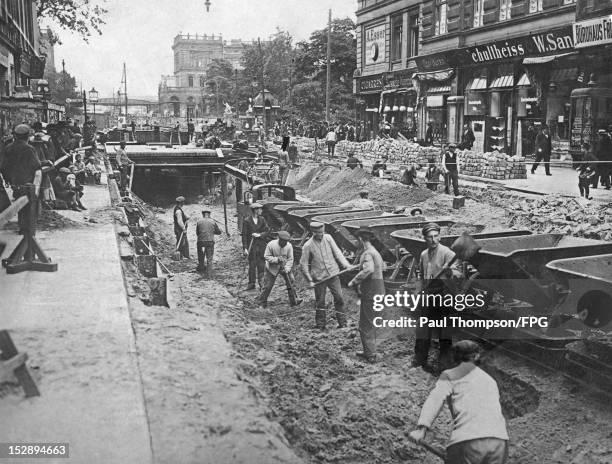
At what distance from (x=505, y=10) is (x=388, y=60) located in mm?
12026

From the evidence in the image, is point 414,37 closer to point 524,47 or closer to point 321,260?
point 524,47

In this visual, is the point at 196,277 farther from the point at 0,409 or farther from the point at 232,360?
the point at 0,409

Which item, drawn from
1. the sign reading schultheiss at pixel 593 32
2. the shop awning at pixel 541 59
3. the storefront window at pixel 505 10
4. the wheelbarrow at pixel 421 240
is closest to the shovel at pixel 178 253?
the wheelbarrow at pixel 421 240

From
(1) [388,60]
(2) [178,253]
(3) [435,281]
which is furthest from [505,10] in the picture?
(3) [435,281]

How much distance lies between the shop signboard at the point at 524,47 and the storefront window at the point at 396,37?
720cm

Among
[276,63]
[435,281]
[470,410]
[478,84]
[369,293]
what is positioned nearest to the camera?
[470,410]

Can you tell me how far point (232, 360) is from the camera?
7125 millimetres

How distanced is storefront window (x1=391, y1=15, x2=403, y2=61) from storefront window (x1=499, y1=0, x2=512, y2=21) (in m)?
8.98

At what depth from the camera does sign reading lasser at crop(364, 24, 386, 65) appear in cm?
3494

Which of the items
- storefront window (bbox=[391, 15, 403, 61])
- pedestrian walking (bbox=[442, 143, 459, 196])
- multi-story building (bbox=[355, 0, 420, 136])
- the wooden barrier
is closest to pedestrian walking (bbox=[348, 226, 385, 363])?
the wooden barrier

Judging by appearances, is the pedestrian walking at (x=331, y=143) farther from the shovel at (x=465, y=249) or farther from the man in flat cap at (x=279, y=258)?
the shovel at (x=465, y=249)

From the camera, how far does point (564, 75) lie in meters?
20.4

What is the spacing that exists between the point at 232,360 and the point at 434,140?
25.2m

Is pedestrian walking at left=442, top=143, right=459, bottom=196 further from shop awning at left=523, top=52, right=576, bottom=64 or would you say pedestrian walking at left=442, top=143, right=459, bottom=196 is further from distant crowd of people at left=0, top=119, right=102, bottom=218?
distant crowd of people at left=0, top=119, right=102, bottom=218
